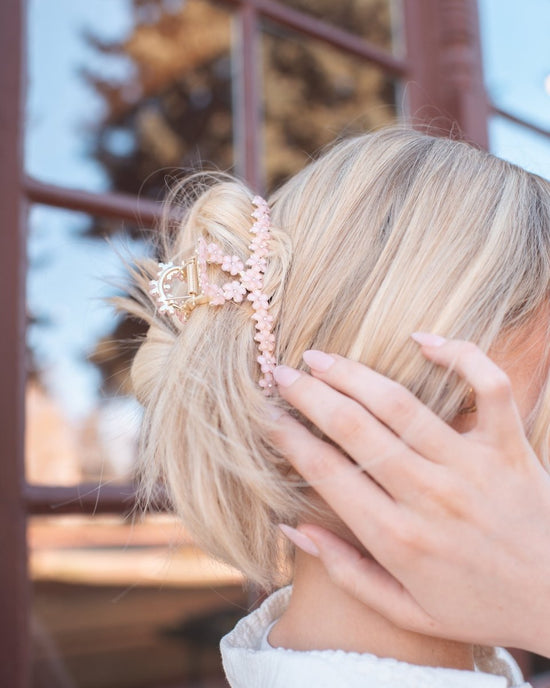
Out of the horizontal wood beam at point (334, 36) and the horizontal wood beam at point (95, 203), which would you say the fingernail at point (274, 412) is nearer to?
the horizontal wood beam at point (95, 203)

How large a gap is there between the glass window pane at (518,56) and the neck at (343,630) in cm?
163

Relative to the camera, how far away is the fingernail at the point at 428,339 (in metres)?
0.79

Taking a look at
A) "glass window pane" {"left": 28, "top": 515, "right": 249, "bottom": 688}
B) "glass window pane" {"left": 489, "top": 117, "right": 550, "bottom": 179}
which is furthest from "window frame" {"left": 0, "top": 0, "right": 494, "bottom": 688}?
"glass window pane" {"left": 28, "top": 515, "right": 249, "bottom": 688}

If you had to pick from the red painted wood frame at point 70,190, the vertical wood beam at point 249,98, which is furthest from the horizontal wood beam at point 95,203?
the vertical wood beam at point 249,98

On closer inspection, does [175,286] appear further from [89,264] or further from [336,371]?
[89,264]

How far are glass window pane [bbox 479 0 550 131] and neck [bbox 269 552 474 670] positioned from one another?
1626mm

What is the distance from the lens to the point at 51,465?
66.1 inches

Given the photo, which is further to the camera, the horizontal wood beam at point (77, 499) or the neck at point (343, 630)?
the horizontal wood beam at point (77, 499)

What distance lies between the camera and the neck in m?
0.87

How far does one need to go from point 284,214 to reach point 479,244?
25 centimetres

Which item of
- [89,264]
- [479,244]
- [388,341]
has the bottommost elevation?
[89,264]

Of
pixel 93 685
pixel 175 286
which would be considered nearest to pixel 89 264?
pixel 175 286

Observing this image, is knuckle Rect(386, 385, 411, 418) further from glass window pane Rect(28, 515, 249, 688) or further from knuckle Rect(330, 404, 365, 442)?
glass window pane Rect(28, 515, 249, 688)

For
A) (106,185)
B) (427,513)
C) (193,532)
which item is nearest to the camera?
(427,513)
